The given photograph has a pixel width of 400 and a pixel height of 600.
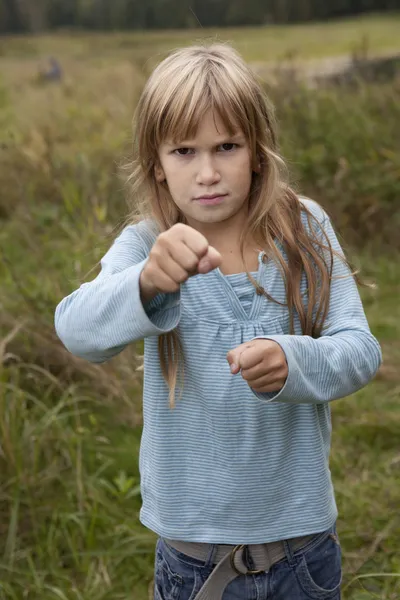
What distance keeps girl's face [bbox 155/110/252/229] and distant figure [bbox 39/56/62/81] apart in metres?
6.88

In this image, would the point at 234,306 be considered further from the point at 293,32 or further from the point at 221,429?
the point at 293,32

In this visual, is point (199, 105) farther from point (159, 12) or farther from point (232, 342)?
point (159, 12)

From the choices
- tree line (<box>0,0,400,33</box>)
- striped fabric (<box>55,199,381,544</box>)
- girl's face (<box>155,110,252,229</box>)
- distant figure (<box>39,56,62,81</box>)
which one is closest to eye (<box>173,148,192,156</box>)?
girl's face (<box>155,110,252,229</box>)

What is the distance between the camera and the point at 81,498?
7.84 feet

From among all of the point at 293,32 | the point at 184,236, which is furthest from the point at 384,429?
the point at 293,32

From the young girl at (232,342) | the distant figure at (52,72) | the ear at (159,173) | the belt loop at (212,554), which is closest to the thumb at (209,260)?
the young girl at (232,342)

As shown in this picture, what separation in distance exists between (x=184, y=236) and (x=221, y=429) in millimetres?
433

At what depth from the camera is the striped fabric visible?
141 cm

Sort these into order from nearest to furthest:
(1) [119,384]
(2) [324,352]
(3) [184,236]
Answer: (3) [184,236] < (2) [324,352] < (1) [119,384]

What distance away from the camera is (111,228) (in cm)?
298

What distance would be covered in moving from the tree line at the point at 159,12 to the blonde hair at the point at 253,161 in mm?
3769

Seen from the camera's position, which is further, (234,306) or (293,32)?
(293,32)

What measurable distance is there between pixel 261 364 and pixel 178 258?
20 cm

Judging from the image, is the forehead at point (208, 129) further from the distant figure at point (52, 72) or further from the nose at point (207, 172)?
the distant figure at point (52, 72)
